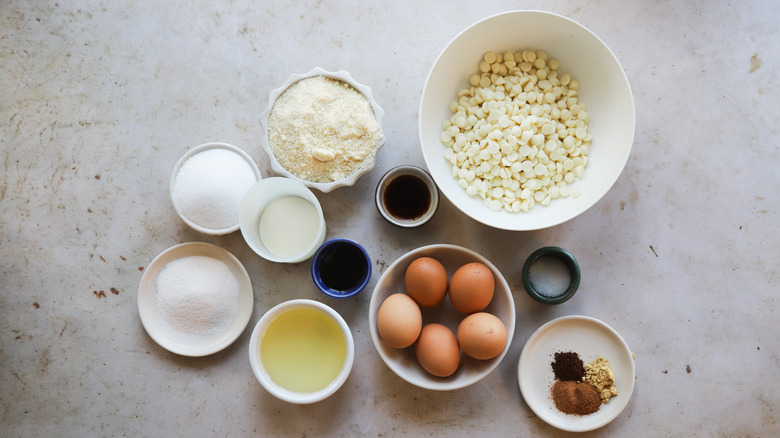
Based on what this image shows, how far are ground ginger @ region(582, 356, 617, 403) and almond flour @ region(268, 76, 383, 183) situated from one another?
0.87 metres

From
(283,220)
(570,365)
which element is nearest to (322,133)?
(283,220)

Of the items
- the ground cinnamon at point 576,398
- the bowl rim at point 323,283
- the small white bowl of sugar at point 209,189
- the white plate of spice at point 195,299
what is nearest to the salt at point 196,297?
the white plate of spice at point 195,299

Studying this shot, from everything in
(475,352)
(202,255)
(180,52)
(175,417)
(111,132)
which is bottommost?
(175,417)

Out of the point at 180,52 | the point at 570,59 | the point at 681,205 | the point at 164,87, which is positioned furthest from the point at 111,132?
the point at 681,205

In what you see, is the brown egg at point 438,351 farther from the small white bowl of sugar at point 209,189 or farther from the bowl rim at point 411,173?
the small white bowl of sugar at point 209,189

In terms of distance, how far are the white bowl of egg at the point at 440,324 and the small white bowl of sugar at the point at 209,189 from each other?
1.55 feet

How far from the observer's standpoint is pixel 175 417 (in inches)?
56.7

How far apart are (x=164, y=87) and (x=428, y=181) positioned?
0.87 metres

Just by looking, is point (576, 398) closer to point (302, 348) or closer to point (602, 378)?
point (602, 378)

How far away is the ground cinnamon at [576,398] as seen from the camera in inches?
53.3

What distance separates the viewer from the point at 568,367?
1.39 metres

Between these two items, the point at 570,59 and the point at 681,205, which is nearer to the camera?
the point at 570,59

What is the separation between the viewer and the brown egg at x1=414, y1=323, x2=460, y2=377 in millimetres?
1234

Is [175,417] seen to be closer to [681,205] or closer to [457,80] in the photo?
[457,80]
